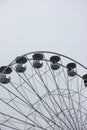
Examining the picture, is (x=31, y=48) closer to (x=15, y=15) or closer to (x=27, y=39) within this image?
(x=27, y=39)

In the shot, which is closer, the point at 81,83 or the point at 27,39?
the point at 81,83

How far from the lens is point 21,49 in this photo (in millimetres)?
1813

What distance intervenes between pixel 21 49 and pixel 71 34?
0.36m

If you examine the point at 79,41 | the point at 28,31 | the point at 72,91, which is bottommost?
the point at 72,91

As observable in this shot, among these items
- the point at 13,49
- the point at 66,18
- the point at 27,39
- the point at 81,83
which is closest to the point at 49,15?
the point at 66,18

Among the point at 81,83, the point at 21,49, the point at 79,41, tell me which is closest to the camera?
the point at 81,83

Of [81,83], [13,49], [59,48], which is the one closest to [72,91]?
[81,83]

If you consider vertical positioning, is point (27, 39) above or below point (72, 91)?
above

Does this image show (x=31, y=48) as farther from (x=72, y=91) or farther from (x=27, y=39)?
(x=72, y=91)

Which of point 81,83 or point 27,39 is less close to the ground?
point 27,39

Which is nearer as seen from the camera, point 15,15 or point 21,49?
point 21,49

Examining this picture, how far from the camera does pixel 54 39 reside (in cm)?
192

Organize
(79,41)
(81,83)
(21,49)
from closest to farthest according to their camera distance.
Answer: (81,83)
(21,49)
(79,41)

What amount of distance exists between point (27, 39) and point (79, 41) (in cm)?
33
